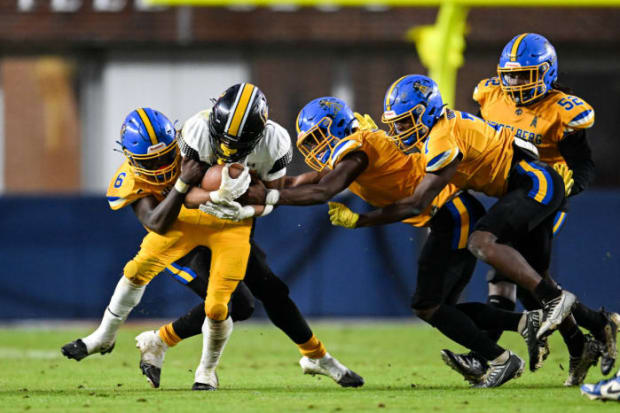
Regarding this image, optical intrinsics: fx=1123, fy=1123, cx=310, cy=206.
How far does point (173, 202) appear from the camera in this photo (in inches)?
233

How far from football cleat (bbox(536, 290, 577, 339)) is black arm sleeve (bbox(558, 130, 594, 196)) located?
3.06 ft

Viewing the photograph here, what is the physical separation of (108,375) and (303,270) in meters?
3.78

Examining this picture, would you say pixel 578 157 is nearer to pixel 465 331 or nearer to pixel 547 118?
pixel 547 118

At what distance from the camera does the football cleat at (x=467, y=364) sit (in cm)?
620

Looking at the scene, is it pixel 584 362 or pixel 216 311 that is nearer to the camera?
pixel 216 311

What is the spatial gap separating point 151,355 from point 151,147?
118 centimetres

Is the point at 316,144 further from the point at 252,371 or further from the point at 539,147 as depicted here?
the point at 252,371

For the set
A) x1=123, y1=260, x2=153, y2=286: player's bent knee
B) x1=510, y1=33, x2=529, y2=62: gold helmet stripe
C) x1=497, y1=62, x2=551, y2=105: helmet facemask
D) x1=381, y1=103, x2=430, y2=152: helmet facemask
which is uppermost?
x1=510, y1=33, x2=529, y2=62: gold helmet stripe

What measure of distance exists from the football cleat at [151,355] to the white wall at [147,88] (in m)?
8.97

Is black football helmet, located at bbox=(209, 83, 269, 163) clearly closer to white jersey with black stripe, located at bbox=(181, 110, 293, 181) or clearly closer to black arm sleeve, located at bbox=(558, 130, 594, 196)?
white jersey with black stripe, located at bbox=(181, 110, 293, 181)

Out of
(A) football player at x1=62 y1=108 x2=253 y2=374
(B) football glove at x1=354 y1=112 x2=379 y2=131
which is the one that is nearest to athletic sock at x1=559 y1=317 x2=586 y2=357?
(B) football glove at x1=354 y1=112 x2=379 y2=131

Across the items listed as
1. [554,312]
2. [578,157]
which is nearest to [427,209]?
[554,312]

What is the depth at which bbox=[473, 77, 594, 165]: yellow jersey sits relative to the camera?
21.4 feet

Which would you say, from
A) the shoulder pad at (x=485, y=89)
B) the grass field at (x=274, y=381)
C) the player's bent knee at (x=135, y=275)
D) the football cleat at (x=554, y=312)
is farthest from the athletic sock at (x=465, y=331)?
the player's bent knee at (x=135, y=275)
